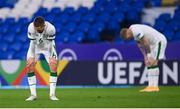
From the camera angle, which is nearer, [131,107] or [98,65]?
[131,107]

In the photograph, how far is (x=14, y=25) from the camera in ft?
79.2

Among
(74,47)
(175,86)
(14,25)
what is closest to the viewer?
(175,86)

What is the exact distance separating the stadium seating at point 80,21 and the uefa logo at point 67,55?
1746 mm

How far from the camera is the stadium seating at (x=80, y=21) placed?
2208 centimetres

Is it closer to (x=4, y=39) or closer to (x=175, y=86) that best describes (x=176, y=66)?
(x=175, y=86)

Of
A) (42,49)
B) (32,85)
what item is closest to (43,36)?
(42,49)

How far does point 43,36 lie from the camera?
41.4 feet

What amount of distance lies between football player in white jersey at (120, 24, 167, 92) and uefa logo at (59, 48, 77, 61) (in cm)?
504

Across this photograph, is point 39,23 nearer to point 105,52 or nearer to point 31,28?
point 31,28

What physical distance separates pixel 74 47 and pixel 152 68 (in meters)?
5.54

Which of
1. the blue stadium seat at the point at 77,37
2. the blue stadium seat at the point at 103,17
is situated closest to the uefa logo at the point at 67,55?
the blue stadium seat at the point at 77,37

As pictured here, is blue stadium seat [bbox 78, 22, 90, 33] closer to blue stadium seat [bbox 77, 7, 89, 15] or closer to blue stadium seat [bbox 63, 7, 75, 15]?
blue stadium seat [bbox 77, 7, 89, 15]

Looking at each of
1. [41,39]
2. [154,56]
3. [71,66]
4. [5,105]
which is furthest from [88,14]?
[5,105]

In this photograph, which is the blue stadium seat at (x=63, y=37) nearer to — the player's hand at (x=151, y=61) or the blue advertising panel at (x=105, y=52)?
the blue advertising panel at (x=105, y=52)
